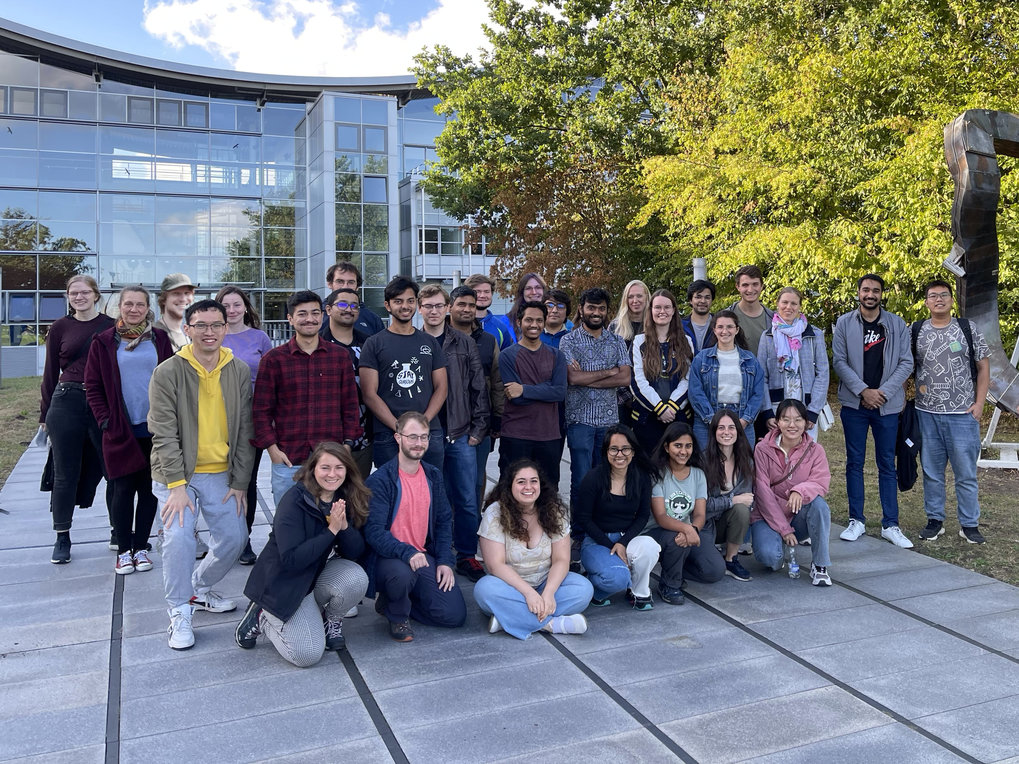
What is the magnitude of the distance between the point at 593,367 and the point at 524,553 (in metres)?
1.70

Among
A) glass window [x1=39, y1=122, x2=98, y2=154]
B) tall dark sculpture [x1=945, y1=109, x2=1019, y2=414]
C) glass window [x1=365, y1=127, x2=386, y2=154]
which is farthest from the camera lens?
glass window [x1=365, y1=127, x2=386, y2=154]

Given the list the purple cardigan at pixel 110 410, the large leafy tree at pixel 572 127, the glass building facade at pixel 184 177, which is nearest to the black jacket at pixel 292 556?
the purple cardigan at pixel 110 410

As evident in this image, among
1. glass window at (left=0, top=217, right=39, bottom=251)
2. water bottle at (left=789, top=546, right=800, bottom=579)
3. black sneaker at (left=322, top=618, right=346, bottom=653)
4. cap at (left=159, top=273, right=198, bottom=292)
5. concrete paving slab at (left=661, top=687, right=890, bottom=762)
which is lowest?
concrete paving slab at (left=661, top=687, right=890, bottom=762)

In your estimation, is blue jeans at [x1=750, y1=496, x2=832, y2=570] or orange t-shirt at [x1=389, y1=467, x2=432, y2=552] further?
blue jeans at [x1=750, y1=496, x2=832, y2=570]

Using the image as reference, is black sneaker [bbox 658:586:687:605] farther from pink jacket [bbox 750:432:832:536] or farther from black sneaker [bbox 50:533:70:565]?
black sneaker [bbox 50:533:70:565]

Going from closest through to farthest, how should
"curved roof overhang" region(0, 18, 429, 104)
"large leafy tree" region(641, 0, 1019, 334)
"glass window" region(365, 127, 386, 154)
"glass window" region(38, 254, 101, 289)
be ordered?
"large leafy tree" region(641, 0, 1019, 334) → "glass window" region(38, 254, 101, 289) → "curved roof overhang" region(0, 18, 429, 104) → "glass window" region(365, 127, 386, 154)

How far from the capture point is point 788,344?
609 cm

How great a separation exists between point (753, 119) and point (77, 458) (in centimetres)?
994

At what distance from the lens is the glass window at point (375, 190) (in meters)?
29.0

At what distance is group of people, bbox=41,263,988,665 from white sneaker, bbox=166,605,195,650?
0.03 ft

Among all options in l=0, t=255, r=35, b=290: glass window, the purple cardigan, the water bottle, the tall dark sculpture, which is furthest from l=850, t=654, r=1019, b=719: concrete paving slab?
l=0, t=255, r=35, b=290: glass window

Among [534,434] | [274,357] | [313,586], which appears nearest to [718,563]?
[534,434]

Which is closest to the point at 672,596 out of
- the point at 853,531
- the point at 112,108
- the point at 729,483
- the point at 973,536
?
the point at 729,483

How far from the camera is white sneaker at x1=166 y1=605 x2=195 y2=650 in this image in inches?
163
